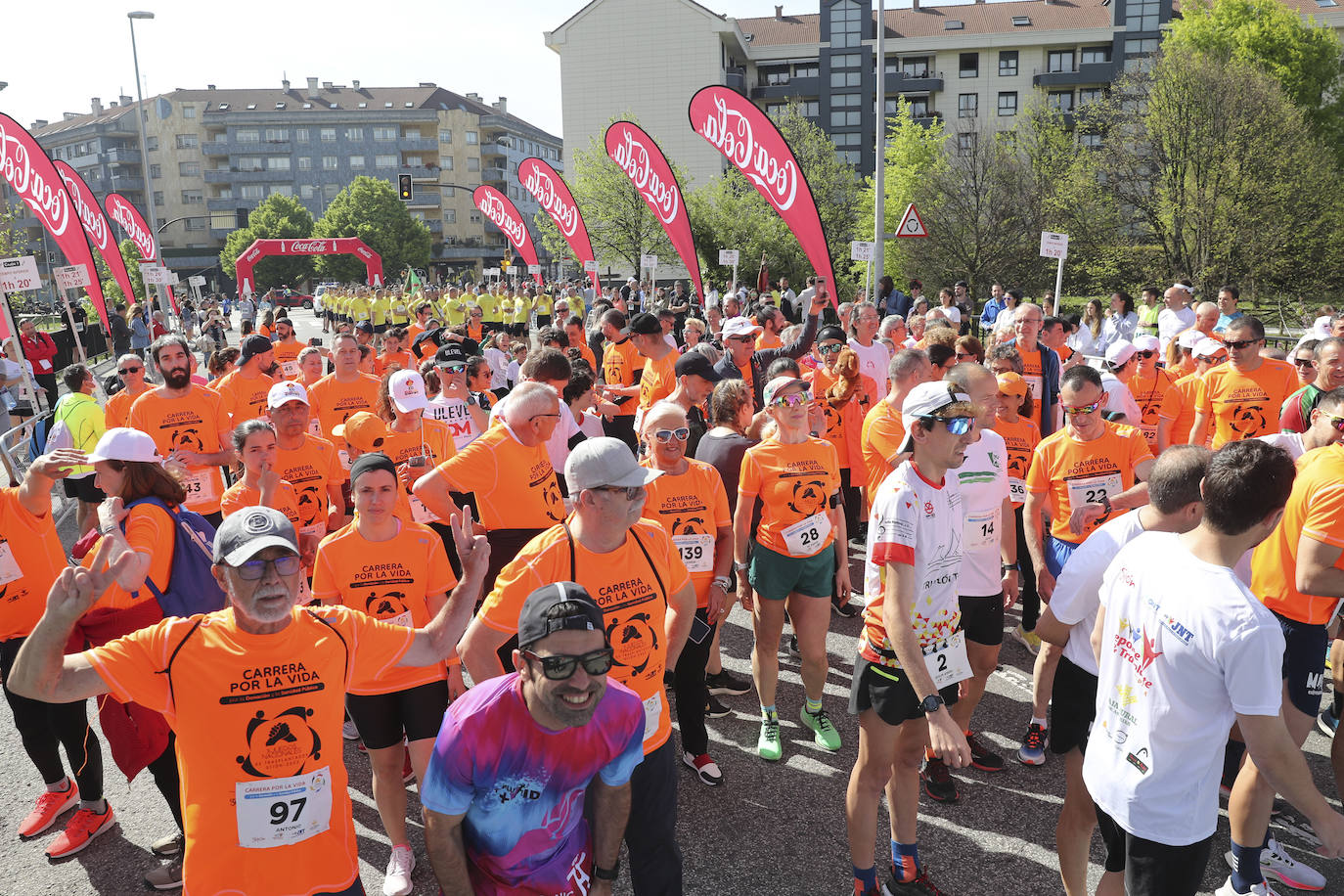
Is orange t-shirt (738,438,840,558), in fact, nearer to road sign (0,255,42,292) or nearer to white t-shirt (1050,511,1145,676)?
white t-shirt (1050,511,1145,676)

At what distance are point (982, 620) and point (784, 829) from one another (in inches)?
57.9

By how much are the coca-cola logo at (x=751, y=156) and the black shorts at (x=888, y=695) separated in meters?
8.47

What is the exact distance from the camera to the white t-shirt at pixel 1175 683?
2.36 metres

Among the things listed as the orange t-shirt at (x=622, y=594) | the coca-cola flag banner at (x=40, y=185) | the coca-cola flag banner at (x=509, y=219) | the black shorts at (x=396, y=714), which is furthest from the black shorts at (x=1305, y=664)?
the coca-cola flag banner at (x=509, y=219)

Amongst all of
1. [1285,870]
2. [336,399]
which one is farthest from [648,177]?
[1285,870]

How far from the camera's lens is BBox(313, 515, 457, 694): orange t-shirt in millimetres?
3855

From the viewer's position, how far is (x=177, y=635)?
8.16 feet

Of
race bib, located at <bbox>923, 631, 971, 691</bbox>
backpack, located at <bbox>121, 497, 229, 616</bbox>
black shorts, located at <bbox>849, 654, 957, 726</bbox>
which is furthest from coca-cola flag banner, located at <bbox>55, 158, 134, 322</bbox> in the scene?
race bib, located at <bbox>923, 631, 971, 691</bbox>

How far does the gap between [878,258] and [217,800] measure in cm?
1493

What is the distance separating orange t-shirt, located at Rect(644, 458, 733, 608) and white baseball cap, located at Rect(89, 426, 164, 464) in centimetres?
225

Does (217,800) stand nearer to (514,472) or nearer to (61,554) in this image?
(514,472)

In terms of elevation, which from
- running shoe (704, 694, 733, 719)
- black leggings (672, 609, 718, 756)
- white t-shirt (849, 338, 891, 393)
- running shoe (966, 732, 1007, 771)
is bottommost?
running shoe (704, 694, 733, 719)

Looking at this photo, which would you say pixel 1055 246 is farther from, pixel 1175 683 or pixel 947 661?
pixel 1175 683

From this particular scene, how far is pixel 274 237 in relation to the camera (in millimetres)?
79375
